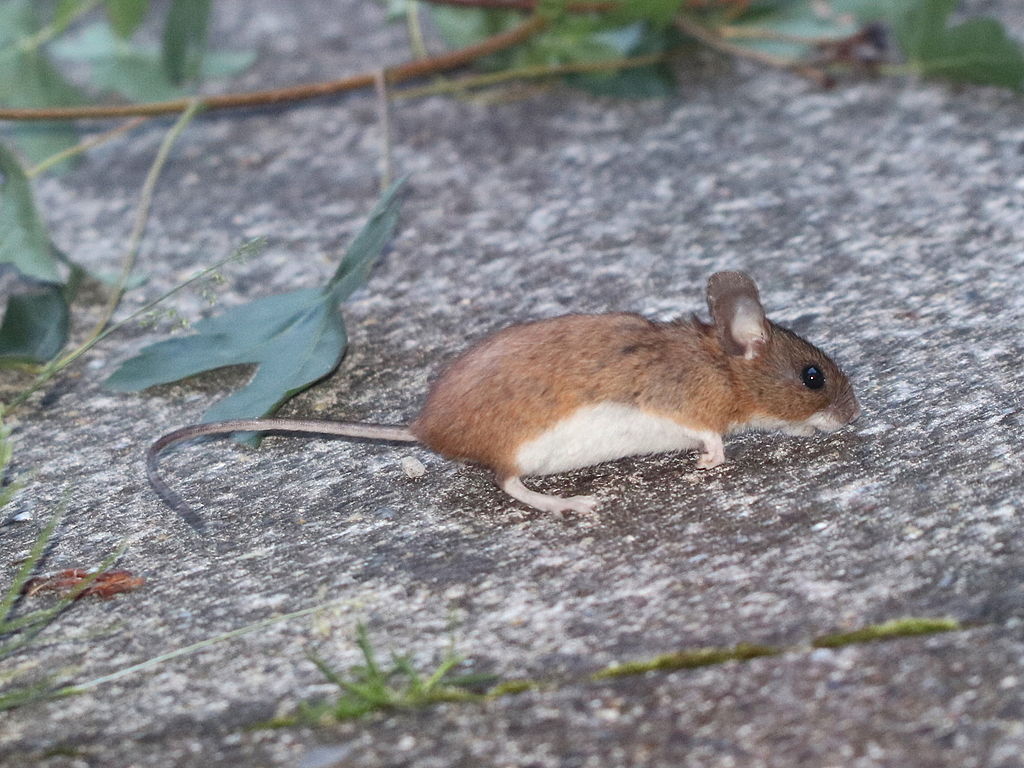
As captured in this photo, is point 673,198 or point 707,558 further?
point 673,198

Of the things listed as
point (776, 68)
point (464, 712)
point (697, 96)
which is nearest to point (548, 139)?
point (697, 96)

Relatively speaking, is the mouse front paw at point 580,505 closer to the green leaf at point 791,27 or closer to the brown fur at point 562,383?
the brown fur at point 562,383

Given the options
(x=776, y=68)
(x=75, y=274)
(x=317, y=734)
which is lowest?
(x=317, y=734)

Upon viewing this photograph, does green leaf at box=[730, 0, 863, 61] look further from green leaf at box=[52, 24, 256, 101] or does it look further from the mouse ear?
the mouse ear

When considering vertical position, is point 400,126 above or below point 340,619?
above

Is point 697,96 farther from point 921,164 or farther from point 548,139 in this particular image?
point 921,164

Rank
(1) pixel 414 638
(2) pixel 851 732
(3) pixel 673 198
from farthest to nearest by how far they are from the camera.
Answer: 1. (3) pixel 673 198
2. (1) pixel 414 638
3. (2) pixel 851 732

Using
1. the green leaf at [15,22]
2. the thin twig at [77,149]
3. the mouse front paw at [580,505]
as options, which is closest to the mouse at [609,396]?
the mouse front paw at [580,505]

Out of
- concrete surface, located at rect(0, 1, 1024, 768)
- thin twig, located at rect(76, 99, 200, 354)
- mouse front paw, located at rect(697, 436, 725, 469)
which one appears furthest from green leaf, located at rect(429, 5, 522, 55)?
mouse front paw, located at rect(697, 436, 725, 469)
